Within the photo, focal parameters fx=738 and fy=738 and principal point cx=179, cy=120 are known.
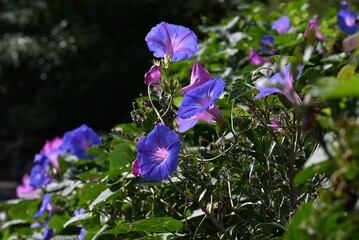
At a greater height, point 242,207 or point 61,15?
point 61,15

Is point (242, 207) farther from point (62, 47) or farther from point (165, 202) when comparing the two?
point (62, 47)

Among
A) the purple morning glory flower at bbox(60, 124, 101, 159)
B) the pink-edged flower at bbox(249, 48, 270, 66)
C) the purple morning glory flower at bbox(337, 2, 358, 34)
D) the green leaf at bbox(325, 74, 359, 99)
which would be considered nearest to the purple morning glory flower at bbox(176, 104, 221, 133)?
the green leaf at bbox(325, 74, 359, 99)

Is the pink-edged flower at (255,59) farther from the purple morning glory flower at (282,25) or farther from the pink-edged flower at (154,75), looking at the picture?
the pink-edged flower at (154,75)

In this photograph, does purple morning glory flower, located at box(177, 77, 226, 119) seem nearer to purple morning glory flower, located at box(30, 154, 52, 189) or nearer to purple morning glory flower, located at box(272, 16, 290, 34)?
purple morning glory flower, located at box(30, 154, 52, 189)

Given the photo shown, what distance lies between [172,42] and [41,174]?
1.30 meters

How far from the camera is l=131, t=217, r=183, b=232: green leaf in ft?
4.69

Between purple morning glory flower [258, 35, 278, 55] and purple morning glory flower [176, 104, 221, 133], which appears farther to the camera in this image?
purple morning glory flower [258, 35, 278, 55]

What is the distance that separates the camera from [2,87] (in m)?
10.7

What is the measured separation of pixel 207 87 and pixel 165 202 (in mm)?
409

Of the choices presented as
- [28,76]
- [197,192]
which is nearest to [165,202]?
[197,192]

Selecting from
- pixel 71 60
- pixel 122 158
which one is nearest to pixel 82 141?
pixel 122 158

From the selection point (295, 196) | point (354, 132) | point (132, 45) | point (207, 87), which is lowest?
point (295, 196)

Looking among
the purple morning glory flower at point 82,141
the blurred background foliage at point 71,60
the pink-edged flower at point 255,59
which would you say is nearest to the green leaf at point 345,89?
the purple morning glory flower at point 82,141

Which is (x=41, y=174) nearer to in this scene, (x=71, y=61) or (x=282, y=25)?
(x=282, y=25)
